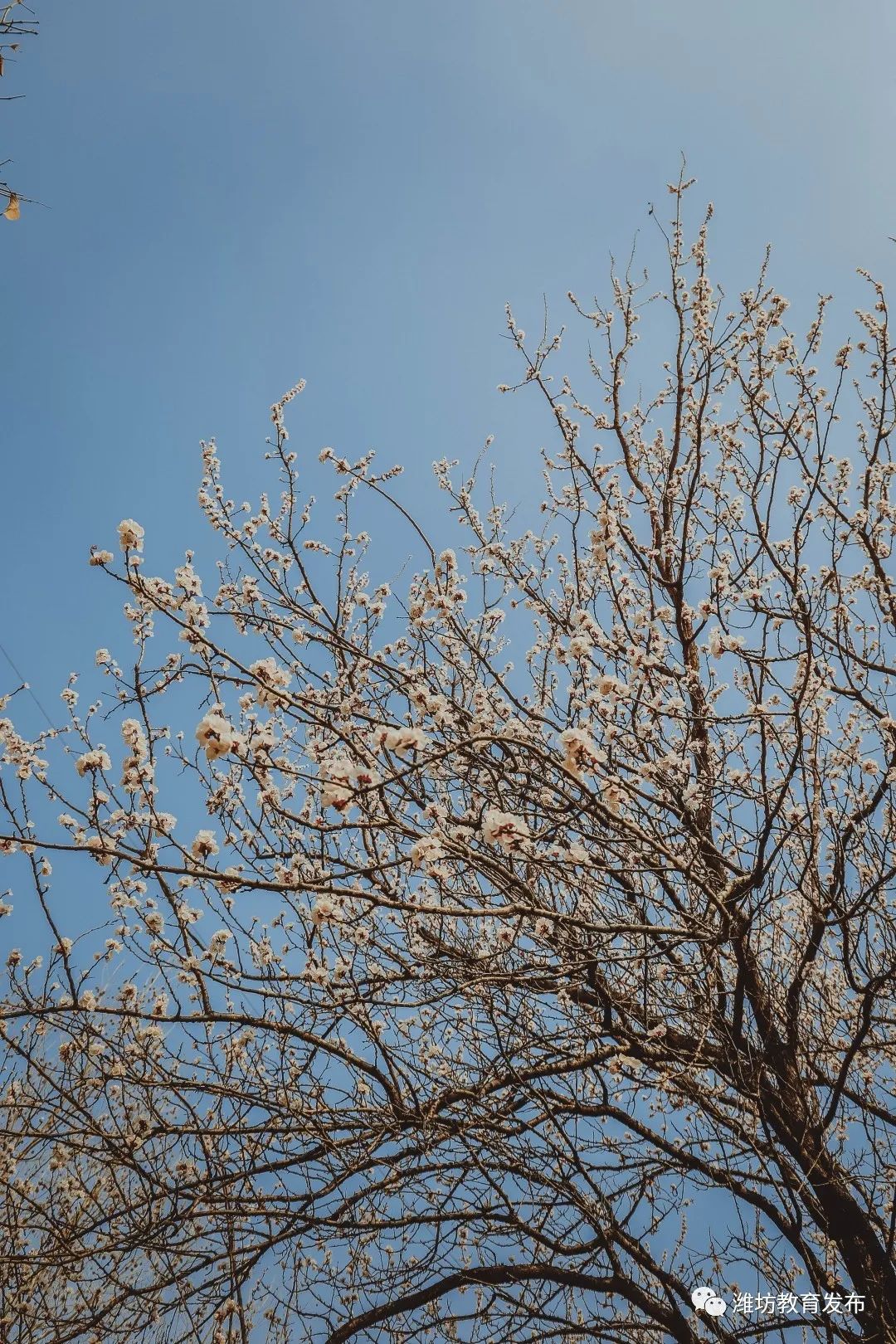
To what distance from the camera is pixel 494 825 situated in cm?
251

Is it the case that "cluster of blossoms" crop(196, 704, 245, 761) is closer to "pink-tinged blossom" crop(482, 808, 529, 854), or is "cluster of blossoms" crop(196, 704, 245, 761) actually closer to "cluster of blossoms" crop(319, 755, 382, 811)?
"cluster of blossoms" crop(319, 755, 382, 811)

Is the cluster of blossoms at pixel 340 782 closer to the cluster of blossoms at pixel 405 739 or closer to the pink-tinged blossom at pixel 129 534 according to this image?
the cluster of blossoms at pixel 405 739

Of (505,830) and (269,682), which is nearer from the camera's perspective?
(505,830)

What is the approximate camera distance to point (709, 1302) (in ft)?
13.8

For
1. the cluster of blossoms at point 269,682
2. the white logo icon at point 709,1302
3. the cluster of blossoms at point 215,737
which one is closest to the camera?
the cluster of blossoms at point 215,737

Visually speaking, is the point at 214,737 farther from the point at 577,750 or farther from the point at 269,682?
the point at 577,750

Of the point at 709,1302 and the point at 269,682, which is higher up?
the point at 269,682

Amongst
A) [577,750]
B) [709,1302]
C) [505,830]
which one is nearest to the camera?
[505,830]

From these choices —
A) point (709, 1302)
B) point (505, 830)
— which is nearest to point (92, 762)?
point (505, 830)

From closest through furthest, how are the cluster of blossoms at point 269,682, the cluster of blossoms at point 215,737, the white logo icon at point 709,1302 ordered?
1. the cluster of blossoms at point 215,737
2. the cluster of blossoms at point 269,682
3. the white logo icon at point 709,1302

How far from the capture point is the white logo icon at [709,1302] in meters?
4.16

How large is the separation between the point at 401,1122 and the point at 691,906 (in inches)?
81.3

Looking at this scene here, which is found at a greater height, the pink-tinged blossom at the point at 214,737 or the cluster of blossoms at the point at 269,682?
the cluster of blossoms at the point at 269,682

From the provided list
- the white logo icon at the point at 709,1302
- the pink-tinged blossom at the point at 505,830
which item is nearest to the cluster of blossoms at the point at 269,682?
the pink-tinged blossom at the point at 505,830
